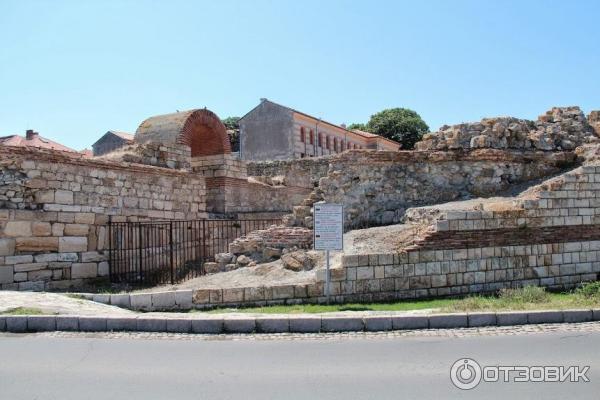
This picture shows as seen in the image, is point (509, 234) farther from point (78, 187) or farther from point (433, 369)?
point (78, 187)

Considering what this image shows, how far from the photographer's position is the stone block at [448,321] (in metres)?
8.15

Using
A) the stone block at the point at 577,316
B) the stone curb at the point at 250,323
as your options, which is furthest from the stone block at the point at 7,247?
the stone block at the point at 577,316

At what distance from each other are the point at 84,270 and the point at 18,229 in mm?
1927

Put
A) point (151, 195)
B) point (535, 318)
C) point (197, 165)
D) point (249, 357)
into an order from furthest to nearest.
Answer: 1. point (197, 165)
2. point (151, 195)
3. point (535, 318)
4. point (249, 357)

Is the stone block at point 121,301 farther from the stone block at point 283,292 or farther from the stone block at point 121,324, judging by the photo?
the stone block at point 283,292

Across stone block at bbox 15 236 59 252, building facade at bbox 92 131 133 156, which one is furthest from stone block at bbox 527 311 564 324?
building facade at bbox 92 131 133 156

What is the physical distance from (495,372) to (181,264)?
1041 cm

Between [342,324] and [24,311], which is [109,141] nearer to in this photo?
[24,311]

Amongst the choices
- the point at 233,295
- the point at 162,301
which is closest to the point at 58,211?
the point at 162,301

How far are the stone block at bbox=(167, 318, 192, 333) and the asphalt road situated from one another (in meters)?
0.57

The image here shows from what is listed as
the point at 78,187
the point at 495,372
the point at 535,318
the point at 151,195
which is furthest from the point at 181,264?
the point at 495,372

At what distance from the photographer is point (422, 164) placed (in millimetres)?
13906

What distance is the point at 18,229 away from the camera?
11523mm

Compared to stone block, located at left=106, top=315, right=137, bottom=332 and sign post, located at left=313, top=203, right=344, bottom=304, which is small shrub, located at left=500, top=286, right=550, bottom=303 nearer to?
sign post, located at left=313, top=203, right=344, bottom=304
